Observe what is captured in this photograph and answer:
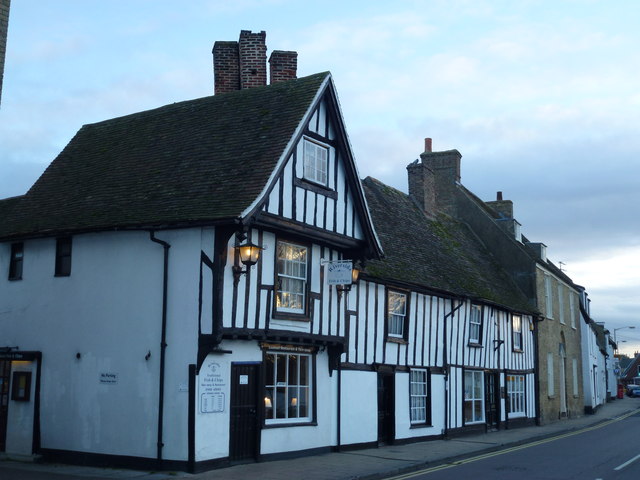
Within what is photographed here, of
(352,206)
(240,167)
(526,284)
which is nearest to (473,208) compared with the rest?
(526,284)

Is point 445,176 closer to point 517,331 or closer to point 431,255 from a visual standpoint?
point 517,331

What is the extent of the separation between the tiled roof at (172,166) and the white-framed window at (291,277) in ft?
6.51

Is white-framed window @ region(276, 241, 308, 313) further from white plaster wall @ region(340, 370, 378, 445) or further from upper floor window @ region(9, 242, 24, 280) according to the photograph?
upper floor window @ region(9, 242, 24, 280)

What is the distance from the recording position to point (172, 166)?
16969 millimetres

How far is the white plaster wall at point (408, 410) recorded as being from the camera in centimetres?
2074

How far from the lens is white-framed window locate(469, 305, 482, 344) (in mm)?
25484

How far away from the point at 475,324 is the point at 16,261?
15182mm

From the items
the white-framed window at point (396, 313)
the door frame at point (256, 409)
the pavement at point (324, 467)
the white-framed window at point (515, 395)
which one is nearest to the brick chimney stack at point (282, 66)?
the white-framed window at point (396, 313)

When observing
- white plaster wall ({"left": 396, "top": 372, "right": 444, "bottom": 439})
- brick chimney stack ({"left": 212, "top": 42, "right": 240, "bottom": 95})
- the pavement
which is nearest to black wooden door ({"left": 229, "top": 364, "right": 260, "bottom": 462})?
the pavement

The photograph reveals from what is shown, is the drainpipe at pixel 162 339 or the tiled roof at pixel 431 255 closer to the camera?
the drainpipe at pixel 162 339

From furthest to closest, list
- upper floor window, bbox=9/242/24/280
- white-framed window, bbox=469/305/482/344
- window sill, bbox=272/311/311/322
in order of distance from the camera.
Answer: white-framed window, bbox=469/305/482/344 < upper floor window, bbox=9/242/24/280 < window sill, bbox=272/311/311/322

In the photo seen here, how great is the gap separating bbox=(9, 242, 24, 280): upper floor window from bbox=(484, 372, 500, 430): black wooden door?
16183 mm

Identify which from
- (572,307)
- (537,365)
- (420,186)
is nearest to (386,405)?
(420,186)

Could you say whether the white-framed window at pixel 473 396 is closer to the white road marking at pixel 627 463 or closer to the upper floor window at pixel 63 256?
the white road marking at pixel 627 463
